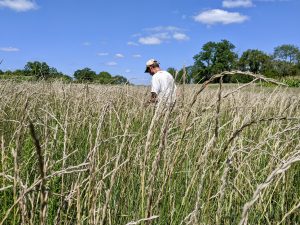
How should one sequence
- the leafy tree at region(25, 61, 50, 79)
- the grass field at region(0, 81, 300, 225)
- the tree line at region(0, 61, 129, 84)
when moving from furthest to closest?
1. the leafy tree at region(25, 61, 50, 79)
2. the tree line at region(0, 61, 129, 84)
3. the grass field at region(0, 81, 300, 225)

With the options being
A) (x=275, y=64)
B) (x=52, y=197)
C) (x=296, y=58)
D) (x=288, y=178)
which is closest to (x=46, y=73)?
(x=52, y=197)

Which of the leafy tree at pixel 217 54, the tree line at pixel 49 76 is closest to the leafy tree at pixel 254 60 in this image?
the leafy tree at pixel 217 54

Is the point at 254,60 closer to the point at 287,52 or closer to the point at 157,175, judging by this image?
the point at 287,52

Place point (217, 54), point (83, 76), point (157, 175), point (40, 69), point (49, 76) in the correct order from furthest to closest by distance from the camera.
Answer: point (217, 54)
point (49, 76)
point (40, 69)
point (83, 76)
point (157, 175)

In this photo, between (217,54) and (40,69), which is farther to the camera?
(217,54)

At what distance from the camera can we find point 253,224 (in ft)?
6.11

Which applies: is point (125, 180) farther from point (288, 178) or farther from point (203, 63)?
point (203, 63)

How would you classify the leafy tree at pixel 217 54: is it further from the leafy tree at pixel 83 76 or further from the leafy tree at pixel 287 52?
the leafy tree at pixel 83 76

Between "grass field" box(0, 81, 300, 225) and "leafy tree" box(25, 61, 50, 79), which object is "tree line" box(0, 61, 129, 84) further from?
"grass field" box(0, 81, 300, 225)

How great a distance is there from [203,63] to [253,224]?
371ft

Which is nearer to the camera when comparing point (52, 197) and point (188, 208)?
point (188, 208)

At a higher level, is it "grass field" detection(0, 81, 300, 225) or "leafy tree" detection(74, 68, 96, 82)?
"leafy tree" detection(74, 68, 96, 82)

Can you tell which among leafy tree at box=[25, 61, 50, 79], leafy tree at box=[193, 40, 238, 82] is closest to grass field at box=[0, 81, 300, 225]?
leafy tree at box=[25, 61, 50, 79]

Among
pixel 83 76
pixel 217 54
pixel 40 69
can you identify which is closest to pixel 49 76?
pixel 40 69
